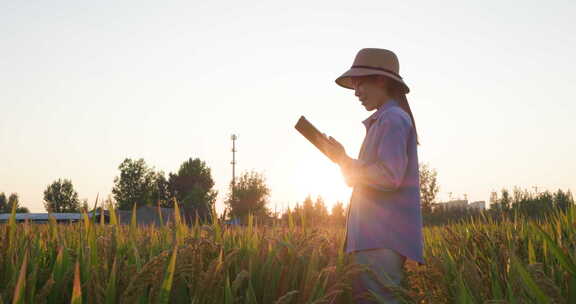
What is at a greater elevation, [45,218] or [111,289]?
[45,218]

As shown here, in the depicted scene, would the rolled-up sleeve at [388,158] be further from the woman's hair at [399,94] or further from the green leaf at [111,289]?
the green leaf at [111,289]

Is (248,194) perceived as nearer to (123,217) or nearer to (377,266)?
(123,217)

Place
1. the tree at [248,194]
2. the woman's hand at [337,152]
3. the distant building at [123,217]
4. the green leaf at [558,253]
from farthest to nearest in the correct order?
the tree at [248,194], the distant building at [123,217], the woman's hand at [337,152], the green leaf at [558,253]

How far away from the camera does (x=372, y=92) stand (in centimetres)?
360

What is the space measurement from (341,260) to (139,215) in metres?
71.8

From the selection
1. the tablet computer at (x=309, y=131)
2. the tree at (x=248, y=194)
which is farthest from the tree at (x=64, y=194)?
the tablet computer at (x=309, y=131)

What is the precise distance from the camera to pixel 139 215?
71562mm

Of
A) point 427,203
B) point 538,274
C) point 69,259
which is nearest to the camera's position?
point 538,274

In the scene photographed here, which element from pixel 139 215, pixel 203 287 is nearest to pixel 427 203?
pixel 203 287

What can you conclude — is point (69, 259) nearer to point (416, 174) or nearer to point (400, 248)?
point (400, 248)

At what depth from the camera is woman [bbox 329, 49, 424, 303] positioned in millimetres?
3188

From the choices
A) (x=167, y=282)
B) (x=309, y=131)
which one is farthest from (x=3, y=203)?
(x=167, y=282)

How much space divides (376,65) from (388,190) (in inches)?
35.5

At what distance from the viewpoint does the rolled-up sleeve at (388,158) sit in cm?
315
